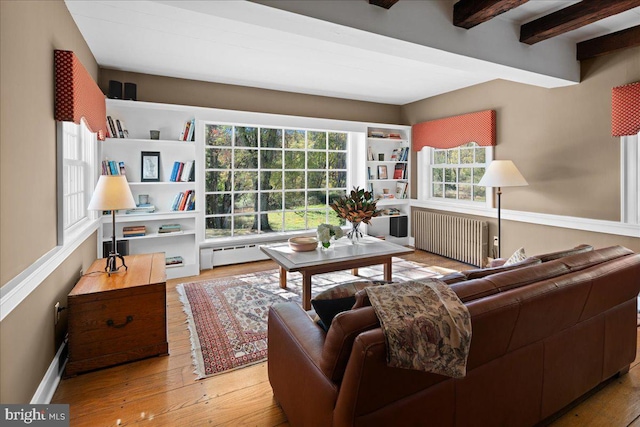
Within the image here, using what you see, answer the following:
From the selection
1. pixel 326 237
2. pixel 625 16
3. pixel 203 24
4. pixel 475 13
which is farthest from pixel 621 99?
pixel 203 24

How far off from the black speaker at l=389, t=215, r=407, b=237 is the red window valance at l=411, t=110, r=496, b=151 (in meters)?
1.22

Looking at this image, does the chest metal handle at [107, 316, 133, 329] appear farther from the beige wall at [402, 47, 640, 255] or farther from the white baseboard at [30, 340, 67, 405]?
the beige wall at [402, 47, 640, 255]

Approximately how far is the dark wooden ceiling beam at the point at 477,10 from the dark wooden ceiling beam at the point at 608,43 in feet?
5.26

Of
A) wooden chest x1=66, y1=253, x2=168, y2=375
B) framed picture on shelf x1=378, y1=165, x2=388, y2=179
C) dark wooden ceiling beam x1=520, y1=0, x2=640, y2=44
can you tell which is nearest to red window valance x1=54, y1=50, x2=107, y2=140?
wooden chest x1=66, y1=253, x2=168, y2=375

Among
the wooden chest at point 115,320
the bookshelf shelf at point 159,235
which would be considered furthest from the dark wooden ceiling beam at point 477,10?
the bookshelf shelf at point 159,235

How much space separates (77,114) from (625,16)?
445cm

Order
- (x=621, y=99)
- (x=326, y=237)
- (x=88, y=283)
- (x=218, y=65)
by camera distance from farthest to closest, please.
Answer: (x=218, y=65)
(x=326, y=237)
(x=621, y=99)
(x=88, y=283)

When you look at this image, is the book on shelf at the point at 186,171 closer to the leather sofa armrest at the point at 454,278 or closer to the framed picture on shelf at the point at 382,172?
the framed picture on shelf at the point at 382,172

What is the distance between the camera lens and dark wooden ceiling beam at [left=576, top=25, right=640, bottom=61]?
3018mm

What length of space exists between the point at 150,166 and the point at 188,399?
10.1 feet

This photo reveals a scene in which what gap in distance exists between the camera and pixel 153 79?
4215 mm

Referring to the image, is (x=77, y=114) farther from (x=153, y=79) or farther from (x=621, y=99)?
(x=621, y=99)

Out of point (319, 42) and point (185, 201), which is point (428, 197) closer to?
point (319, 42)

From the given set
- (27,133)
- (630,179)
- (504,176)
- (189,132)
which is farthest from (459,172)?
(27,133)
